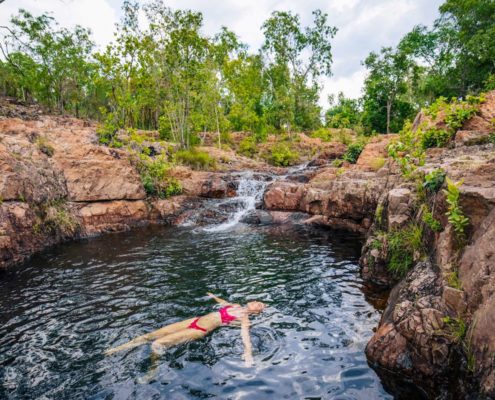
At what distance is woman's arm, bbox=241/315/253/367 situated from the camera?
4453mm

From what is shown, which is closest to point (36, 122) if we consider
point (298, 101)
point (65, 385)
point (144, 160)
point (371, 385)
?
point (144, 160)

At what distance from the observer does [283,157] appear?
29.0 m

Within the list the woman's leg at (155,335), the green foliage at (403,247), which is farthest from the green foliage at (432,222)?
the woman's leg at (155,335)

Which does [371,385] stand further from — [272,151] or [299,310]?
[272,151]

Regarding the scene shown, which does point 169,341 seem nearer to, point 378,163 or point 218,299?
point 218,299

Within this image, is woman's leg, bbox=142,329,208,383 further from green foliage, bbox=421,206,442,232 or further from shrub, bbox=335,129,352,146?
shrub, bbox=335,129,352,146

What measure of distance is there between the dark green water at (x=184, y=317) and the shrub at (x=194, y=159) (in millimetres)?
11646

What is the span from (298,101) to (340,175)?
978 inches

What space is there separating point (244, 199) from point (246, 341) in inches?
471

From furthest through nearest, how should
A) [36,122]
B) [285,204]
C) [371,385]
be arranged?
[36,122]
[285,204]
[371,385]

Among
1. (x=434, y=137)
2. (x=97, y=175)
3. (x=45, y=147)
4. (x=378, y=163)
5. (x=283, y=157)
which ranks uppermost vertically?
(x=45, y=147)

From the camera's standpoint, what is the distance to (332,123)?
4050 centimetres

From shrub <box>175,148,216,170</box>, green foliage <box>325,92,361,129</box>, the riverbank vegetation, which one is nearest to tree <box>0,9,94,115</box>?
the riverbank vegetation

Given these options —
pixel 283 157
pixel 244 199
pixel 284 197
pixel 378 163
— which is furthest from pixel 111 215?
pixel 283 157
